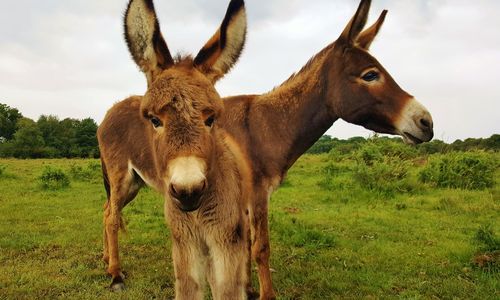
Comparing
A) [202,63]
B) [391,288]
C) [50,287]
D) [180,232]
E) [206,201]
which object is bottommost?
[391,288]

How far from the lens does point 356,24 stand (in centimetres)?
442

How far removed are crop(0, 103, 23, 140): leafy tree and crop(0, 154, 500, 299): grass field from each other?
61.9 metres

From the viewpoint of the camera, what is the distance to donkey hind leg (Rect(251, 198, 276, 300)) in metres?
4.66

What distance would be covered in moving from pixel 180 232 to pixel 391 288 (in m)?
3.38

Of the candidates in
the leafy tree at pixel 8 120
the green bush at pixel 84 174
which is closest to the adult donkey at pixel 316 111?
the green bush at pixel 84 174

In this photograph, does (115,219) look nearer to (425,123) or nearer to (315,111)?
(315,111)

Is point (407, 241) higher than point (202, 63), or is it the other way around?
point (202, 63)

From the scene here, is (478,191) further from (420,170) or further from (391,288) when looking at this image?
(391,288)

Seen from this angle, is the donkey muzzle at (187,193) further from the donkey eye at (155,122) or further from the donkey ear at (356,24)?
the donkey ear at (356,24)

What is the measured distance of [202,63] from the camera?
109 inches

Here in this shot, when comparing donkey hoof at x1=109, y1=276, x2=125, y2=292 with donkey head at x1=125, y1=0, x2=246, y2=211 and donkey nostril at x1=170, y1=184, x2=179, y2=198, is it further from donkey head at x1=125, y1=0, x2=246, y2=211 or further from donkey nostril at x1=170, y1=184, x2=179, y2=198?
donkey nostril at x1=170, y1=184, x2=179, y2=198

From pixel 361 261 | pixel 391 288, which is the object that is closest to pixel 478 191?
pixel 361 261

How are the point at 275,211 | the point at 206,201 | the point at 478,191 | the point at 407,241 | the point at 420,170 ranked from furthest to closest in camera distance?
the point at 420,170
the point at 478,191
the point at 275,211
the point at 407,241
the point at 206,201

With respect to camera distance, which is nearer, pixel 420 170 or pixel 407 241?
pixel 407 241
